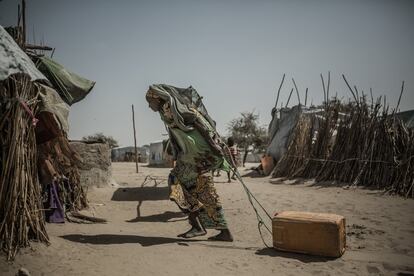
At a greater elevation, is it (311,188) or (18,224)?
(18,224)

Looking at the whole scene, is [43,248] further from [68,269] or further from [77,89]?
[77,89]

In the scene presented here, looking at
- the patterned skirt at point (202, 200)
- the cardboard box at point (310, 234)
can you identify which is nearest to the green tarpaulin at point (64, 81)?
the patterned skirt at point (202, 200)

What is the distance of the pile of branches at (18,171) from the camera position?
7.59ft

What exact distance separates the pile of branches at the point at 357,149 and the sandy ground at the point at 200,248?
1658 mm

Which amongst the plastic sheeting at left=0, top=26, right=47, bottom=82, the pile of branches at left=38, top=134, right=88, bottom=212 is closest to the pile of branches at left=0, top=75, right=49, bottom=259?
the plastic sheeting at left=0, top=26, right=47, bottom=82

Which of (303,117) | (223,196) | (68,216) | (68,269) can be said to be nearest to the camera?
(68,269)

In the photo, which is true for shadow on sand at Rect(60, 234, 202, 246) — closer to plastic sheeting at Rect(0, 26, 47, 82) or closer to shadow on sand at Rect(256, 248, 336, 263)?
shadow on sand at Rect(256, 248, 336, 263)

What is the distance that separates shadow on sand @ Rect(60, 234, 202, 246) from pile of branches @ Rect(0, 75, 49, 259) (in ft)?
1.59

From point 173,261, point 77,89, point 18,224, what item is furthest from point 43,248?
point 77,89

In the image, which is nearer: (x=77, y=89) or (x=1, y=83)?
(x=1, y=83)

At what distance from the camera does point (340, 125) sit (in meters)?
8.14

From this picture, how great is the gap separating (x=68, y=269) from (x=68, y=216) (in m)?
1.94

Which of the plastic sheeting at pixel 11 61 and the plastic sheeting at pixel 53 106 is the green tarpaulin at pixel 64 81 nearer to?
the plastic sheeting at pixel 53 106

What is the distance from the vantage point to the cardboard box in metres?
2.58
